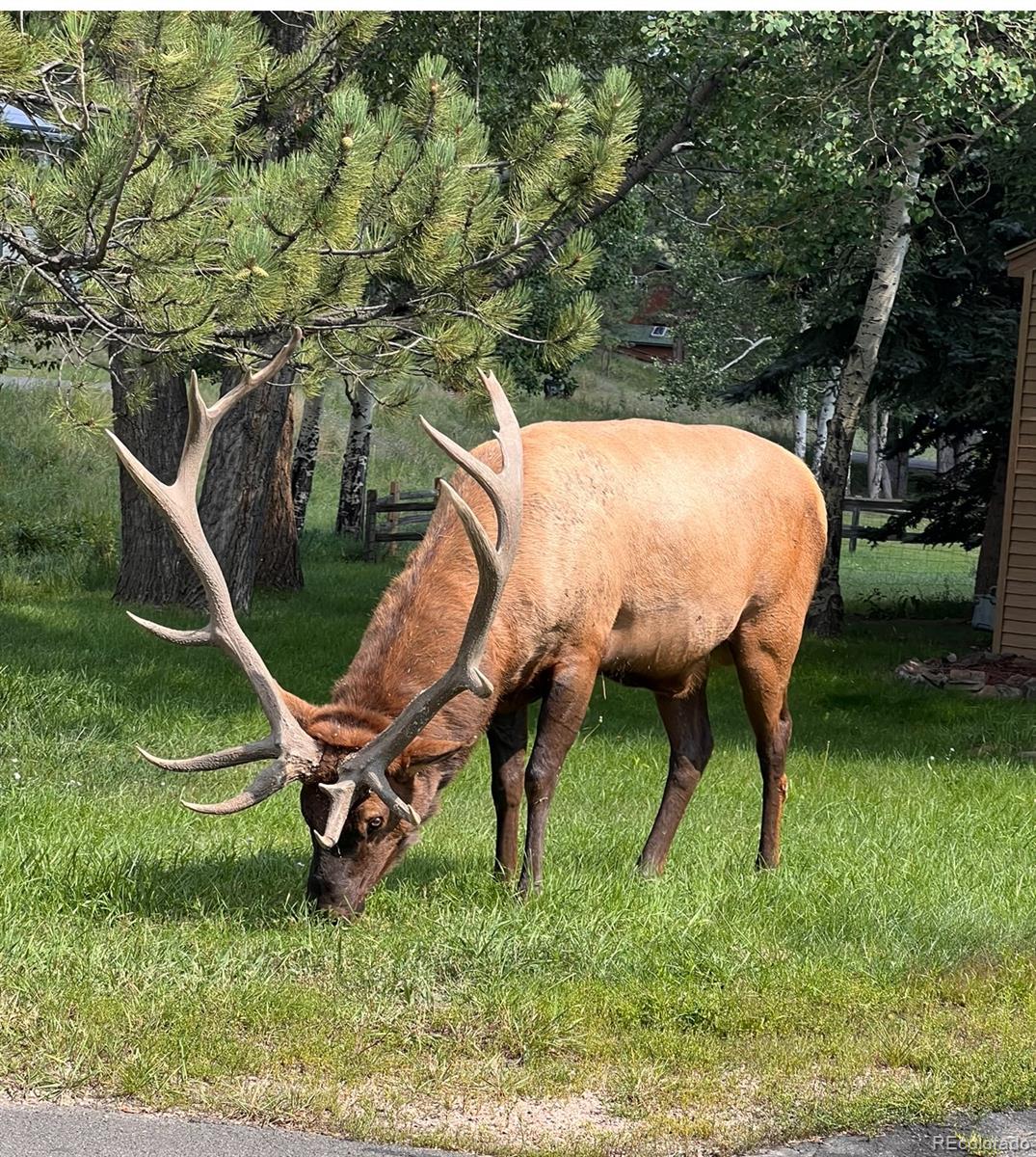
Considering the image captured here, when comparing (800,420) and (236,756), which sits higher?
(800,420)

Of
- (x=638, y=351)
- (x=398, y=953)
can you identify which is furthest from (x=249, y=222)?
(x=638, y=351)

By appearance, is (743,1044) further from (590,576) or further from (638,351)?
(638,351)

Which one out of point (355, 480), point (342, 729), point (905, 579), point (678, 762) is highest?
point (355, 480)

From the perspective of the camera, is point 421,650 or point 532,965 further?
point 421,650

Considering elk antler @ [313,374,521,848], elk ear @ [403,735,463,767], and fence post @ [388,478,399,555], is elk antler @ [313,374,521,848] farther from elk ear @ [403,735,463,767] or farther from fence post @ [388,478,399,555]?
fence post @ [388,478,399,555]

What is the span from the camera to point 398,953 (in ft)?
17.5

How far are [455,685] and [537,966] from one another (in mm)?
972

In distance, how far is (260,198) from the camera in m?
7.75

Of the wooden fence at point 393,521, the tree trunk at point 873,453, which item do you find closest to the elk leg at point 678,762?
the wooden fence at point 393,521

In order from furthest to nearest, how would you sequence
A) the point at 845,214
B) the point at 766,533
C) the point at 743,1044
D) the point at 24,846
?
the point at 845,214
the point at 766,533
the point at 24,846
the point at 743,1044

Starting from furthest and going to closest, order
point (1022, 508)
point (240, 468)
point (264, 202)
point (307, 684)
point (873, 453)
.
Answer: point (873, 453) → point (1022, 508) → point (240, 468) → point (307, 684) → point (264, 202)

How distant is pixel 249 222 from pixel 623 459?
255cm

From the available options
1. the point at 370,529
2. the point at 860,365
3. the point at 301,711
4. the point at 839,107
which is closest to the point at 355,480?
the point at 370,529

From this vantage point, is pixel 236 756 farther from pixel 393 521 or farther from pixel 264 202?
pixel 393 521
